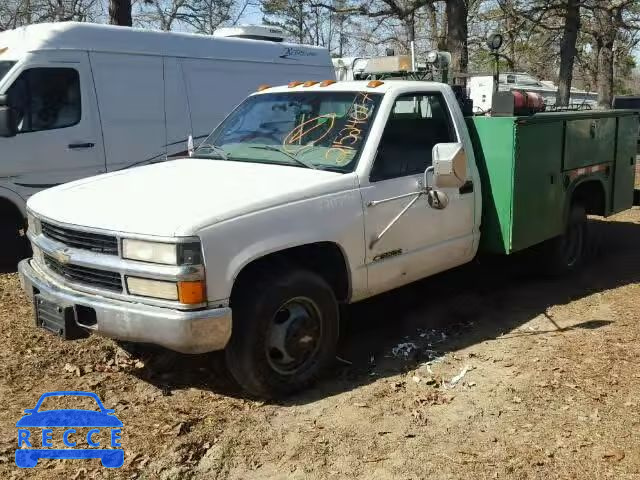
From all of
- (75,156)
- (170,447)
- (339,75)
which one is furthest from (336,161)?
(339,75)

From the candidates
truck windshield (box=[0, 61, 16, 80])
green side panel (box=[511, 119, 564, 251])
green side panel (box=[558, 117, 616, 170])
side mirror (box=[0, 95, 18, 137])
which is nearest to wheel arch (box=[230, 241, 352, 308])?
green side panel (box=[511, 119, 564, 251])

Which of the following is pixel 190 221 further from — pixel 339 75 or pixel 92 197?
pixel 339 75

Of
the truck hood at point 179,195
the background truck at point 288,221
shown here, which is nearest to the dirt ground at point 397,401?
the background truck at point 288,221

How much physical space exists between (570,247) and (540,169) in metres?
1.38

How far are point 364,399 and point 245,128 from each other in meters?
2.27

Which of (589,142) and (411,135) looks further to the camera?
(589,142)

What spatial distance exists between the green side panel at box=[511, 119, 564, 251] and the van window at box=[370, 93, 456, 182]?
2.15 ft

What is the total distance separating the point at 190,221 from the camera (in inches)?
139

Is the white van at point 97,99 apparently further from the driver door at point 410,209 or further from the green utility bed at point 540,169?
the green utility bed at point 540,169

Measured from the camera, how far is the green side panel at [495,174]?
17.8ft

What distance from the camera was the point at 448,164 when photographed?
4.39 m

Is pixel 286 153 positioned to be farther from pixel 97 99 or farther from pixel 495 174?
pixel 97 99

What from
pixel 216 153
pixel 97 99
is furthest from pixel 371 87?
pixel 97 99

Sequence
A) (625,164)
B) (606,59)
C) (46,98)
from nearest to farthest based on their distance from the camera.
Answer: (46,98) → (625,164) → (606,59)
